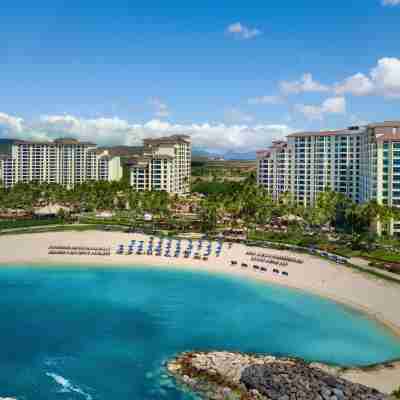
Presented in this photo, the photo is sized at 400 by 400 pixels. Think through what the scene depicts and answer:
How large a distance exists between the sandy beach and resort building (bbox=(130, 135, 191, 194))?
177 feet

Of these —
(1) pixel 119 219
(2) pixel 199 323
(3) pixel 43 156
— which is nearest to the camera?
(2) pixel 199 323

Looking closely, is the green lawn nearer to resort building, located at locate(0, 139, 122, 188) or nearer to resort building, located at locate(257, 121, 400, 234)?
resort building, located at locate(257, 121, 400, 234)

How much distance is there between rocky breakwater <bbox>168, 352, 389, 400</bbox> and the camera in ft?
101

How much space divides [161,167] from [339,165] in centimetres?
5016

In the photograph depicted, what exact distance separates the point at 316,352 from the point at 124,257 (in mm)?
41322

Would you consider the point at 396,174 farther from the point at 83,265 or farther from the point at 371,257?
the point at 83,265

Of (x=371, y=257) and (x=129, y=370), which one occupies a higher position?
(x=371, y=257)

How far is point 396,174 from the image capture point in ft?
281

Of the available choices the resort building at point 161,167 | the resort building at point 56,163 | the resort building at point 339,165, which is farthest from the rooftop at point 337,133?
the resort building at point 56,163

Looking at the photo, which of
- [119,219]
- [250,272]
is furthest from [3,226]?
[250,272]

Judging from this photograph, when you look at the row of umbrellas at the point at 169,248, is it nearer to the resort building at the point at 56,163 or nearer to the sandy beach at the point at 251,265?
the sandy beach at the point at 251,265

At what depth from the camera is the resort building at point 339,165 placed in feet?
284

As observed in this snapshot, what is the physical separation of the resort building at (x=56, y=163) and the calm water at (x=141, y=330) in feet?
339

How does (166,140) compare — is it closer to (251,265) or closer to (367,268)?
(251,265)
